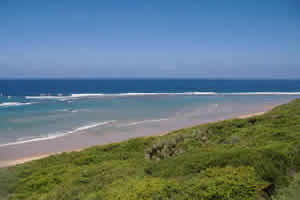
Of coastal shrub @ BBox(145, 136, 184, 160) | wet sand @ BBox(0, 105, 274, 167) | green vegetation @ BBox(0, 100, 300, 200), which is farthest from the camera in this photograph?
wet sand @ BBox(0, 105, 274, 167)

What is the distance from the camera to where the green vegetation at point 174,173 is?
449 centimetres

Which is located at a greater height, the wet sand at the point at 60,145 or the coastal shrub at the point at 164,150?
the coastal shrub at the point at 164,150

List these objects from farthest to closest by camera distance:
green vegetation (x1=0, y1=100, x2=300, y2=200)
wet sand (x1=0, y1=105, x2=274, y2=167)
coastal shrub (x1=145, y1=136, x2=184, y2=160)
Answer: wet sand (x1=0, y1=105, x2=274, y2=167), coastal shrub (x1=145, y1=136, x2=184, y2=160), green vegetation (x1=0, y1=100, x2=300, y2=200)

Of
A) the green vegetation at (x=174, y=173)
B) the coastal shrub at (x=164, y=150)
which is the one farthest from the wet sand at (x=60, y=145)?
the coastal shrub at (x=164, y=150)

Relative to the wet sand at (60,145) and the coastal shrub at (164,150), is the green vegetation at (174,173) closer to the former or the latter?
the coastal shrub at (164,150)

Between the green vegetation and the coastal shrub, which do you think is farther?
the coastal shrub

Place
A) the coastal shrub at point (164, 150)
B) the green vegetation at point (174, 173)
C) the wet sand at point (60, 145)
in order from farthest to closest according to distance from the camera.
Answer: the wet sand at point (60, 145), the coastal shrub at point (164, 150), the green vegetation at point (174, 173)

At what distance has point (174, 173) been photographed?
6.07 meters

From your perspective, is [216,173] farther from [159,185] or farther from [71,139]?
[71,139]

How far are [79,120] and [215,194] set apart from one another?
2444 centimetres

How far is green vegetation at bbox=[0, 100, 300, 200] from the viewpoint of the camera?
14.7 feet

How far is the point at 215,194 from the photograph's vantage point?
13.9ft

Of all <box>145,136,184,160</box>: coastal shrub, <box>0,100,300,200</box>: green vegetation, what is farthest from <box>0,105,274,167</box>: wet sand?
<box>145,136,184,160</box>: coastal shrub

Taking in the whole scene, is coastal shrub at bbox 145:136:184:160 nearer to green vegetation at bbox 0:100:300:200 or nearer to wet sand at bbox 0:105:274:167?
green vegetation at bbox 0:100:300:200
